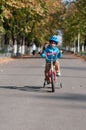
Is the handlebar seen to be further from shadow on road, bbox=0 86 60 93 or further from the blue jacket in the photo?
shadow on road, bbox=0 86 60 93

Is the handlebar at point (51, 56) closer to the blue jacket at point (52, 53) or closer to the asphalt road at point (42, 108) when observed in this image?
the blue jacket at point (52, 53)

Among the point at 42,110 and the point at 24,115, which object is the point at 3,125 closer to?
the point at 24,115

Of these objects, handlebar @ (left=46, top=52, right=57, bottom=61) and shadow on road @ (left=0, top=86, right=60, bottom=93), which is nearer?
handlebar @ (left=46, top=52, right=57, bottom=61)

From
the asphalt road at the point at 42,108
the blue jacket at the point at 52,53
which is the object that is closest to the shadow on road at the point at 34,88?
the asphalt road at the point at 42,108

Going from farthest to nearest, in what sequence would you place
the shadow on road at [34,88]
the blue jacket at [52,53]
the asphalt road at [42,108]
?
the shadow on road at [34,88], the blue jacket at [52,53], the asphalt road at [42,108]

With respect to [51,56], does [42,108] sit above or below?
below

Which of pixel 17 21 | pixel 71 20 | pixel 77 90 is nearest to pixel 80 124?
pixel 77 90

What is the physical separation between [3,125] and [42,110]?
2323 millimetres

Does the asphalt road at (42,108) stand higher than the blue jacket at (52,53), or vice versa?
the blue jacket at (52,53)

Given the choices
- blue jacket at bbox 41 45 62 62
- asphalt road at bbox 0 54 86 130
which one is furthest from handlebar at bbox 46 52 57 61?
asphalt road at bbox 0 54 86 130

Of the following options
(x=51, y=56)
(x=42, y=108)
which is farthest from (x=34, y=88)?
(x=42, y=108)

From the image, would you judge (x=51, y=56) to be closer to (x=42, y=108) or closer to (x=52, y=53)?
(x=52, y=53)

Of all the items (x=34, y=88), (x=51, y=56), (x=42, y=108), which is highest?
(x=51, y=56)

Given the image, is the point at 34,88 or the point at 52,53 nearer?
the point at 52,53
